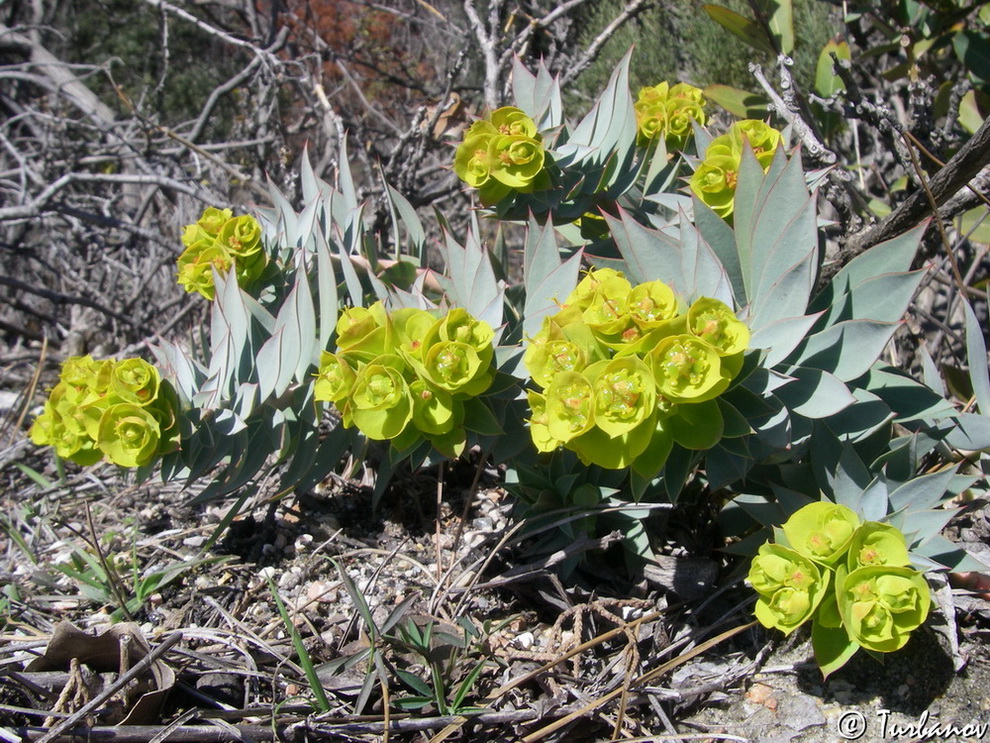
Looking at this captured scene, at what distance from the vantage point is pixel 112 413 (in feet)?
5.21

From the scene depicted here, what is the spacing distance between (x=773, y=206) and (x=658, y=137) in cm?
63

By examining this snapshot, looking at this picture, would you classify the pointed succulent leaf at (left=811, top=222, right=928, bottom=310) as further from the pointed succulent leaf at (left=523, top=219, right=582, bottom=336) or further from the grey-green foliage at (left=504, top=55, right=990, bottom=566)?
the pointed succulent leaf at (left=523, top=219, right=582, bottom=336)

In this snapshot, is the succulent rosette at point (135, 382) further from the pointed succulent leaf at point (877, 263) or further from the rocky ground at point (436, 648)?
the pointed succulent leaf at point (877, 263)

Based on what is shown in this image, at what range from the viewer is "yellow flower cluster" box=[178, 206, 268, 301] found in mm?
1896

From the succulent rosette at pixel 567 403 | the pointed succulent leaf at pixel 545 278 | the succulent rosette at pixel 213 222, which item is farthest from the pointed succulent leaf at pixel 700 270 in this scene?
the succulent rosette at pixel 213 222

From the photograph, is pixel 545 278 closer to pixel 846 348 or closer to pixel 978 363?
pixel 846 348

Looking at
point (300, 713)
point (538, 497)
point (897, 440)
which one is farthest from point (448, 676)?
point (897, 440)

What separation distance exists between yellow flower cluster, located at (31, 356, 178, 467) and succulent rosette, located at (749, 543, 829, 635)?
1.22 m

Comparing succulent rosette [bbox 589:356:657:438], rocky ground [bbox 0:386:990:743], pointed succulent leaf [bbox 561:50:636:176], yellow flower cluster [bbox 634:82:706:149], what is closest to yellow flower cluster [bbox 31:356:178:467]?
rocky ground [bbox 0:386:990:743]

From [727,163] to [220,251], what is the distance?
1218 millimetres

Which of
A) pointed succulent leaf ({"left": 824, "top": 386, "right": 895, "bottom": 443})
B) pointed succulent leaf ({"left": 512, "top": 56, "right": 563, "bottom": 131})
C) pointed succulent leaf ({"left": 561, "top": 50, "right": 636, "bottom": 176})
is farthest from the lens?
pointed succulent leaf ({"left": 512, "top": 56, "right": 563, "bottom": 131})

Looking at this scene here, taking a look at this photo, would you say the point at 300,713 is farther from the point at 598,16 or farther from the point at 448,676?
the point at 598,16

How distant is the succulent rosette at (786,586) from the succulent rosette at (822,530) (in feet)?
0.08

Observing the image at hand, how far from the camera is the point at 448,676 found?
4.94 feet
